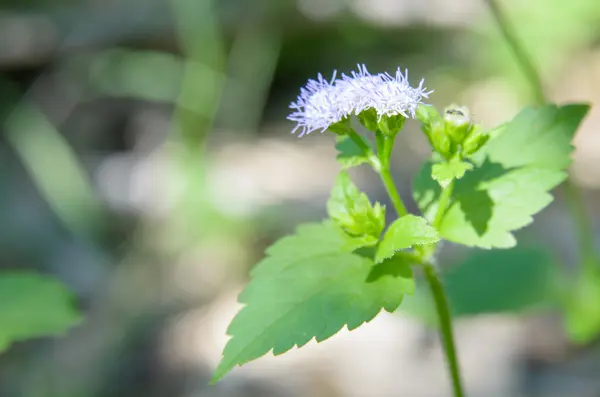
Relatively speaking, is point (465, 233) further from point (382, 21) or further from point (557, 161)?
point (382, 21)

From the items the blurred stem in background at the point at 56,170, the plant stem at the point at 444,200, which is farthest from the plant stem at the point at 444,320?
the blurred stem in background at the point at 56,170

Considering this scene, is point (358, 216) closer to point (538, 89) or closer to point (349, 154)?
point (349, 154)

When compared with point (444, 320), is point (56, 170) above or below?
above

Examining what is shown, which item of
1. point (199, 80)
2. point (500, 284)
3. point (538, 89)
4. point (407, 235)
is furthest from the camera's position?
point (199, 80)

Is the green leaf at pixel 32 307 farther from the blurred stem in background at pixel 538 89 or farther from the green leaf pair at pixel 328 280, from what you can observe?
the blurred stem in background at pixel 538 89

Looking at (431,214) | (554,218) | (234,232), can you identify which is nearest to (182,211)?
(234,232)

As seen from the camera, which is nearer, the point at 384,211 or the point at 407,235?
the point at 407,235

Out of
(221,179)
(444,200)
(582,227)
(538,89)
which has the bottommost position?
(444,200)

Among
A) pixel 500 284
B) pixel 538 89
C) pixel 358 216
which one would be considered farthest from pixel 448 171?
pixel 500 284
